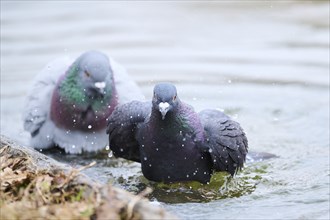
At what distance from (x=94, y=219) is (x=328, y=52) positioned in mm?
9053

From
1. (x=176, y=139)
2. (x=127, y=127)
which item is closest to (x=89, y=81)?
(x=127, y=127)

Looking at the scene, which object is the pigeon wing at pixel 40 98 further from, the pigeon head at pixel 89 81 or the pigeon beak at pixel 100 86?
the pigeon beak at pixel 100 86

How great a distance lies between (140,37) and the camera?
1427 cm

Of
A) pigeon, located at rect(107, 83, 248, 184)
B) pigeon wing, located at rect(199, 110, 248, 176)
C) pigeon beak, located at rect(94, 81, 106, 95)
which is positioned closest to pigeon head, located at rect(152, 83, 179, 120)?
pigeon, located at rect(107, 83, 248, 184)

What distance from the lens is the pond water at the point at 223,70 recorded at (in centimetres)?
823

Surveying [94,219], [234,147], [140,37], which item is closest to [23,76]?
[140,37]

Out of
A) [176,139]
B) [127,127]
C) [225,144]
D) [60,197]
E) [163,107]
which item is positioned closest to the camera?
[60,197]

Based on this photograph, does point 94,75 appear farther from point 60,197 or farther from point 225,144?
point 60,197

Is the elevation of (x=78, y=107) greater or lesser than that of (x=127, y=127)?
lesser

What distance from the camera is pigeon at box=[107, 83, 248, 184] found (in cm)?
788

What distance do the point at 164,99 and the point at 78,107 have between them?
250 cm

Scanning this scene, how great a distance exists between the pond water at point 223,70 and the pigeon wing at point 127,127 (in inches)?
15.2

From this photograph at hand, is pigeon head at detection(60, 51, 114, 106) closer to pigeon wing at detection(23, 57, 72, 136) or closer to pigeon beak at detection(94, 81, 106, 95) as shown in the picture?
pigeon beak at detection(94, 81, 106, 95)

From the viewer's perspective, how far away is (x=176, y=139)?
7.94m
